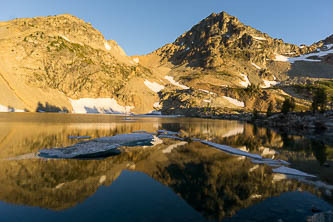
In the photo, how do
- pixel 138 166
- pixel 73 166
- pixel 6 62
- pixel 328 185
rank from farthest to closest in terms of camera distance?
pixel 6 62 → pixel 138 166 → pixel 73 166 → pixel 328 185

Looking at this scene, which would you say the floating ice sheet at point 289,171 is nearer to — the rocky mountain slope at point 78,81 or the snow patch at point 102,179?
the snow patch at point 102,179

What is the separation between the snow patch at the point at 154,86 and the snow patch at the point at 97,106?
32173mm

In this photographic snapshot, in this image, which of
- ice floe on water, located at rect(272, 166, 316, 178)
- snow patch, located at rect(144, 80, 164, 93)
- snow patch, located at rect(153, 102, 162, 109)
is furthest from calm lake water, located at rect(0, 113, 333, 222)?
snow patch, located at rect(144, 80, 164, 93)

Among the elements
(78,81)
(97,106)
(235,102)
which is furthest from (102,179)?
(235,102)

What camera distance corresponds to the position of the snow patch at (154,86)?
574 feet

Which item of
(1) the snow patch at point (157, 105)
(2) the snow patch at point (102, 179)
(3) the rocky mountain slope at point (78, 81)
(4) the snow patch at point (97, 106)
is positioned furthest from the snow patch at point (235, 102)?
(2) the snow patch at point (102, 179)

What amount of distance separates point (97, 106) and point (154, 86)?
57.9 meters

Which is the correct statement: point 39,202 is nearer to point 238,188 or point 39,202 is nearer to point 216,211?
point 216,211

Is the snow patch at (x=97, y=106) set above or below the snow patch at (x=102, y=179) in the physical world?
above

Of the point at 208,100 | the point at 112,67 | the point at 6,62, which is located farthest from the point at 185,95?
the point at 6,62

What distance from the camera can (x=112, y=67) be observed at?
6791 inches

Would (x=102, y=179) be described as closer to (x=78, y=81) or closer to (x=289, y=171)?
(x=289, y=171)

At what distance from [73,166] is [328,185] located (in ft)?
57.0

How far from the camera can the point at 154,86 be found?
180250 mm
